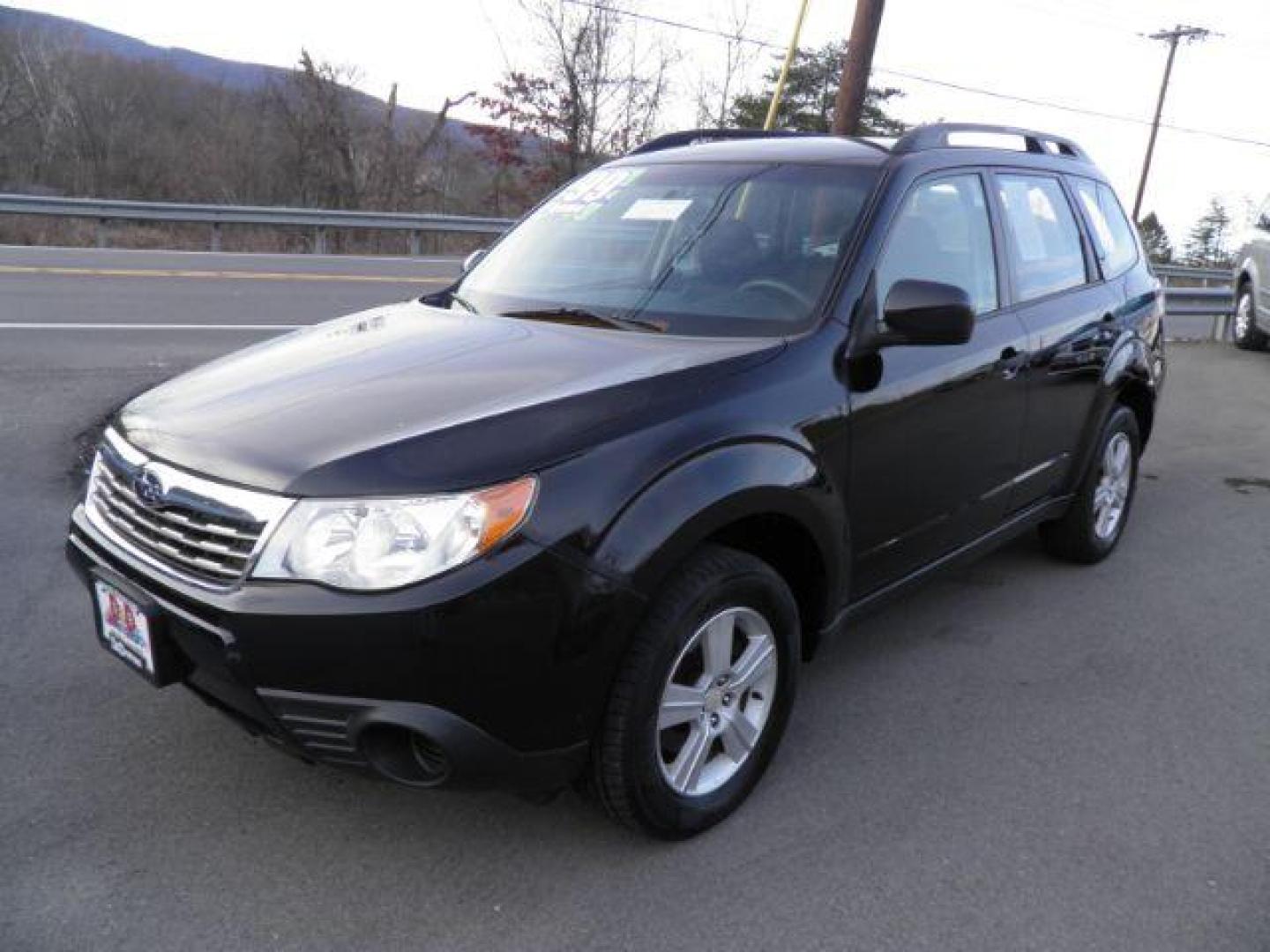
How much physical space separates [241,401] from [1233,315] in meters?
12.8

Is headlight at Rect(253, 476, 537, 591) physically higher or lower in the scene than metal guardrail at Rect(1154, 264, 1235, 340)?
lower

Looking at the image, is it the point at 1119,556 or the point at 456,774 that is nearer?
the point at 456,774

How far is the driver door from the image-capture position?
124 inches

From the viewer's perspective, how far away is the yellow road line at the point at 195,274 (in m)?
13.9

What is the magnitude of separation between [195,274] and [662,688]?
13.9m

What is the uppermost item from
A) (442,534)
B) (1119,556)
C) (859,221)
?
(859,221)

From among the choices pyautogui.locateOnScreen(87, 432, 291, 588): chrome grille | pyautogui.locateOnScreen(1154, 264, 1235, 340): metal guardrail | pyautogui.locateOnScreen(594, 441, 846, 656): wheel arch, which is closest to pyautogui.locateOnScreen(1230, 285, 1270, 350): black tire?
pyautogui.locateOnScreen(1154, 264, 1235, 340): metal guardrail

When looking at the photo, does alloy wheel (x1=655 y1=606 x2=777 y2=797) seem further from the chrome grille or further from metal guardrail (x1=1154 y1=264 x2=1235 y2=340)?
metal guardrail (x1=1154 y1=264 x2=1235 y2=340)

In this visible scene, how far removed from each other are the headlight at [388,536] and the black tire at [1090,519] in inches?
129

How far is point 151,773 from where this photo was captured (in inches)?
117

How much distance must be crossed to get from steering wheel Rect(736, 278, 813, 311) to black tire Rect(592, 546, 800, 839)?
0.80 metres

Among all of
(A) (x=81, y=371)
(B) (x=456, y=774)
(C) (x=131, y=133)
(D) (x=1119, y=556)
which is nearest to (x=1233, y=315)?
(D) (x=1119, y=556)

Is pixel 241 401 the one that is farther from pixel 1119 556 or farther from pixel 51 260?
pixel 51 260

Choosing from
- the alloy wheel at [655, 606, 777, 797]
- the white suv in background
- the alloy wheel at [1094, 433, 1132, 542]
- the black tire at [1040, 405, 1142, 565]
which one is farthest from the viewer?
the white suv in background
